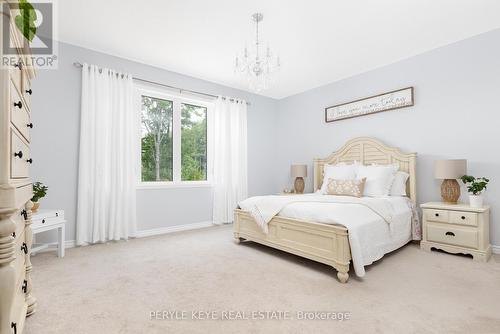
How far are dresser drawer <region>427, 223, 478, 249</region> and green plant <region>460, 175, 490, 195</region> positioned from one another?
43 centimetres

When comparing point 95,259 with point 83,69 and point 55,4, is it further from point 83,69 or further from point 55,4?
point 55,4

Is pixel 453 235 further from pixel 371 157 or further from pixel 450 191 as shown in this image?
pixel 371 157

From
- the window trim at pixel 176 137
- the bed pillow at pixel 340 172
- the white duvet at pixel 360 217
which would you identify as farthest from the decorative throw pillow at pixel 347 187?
the window trim at pixel 176 137

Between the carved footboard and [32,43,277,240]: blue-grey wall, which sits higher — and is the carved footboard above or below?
below

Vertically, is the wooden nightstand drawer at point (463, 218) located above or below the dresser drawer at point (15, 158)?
below

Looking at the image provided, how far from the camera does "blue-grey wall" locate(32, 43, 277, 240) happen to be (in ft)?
10.1

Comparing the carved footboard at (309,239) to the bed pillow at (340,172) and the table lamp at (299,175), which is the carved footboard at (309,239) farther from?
the table lamp at (299,175)

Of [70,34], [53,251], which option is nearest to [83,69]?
[70,34]

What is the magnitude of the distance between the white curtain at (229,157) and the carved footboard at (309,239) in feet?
4.52

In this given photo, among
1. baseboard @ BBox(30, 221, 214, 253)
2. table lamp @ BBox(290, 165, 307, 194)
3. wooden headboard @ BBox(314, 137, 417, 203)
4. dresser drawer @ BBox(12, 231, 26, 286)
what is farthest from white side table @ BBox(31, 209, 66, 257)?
wooden headboard @ BBox(314, 137, 417, 203)

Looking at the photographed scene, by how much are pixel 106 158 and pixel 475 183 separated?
4.54m

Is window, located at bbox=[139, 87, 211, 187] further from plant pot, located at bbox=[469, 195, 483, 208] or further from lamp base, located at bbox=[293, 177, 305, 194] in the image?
plant pot, located at bbox=[469, 195, 483, 208]

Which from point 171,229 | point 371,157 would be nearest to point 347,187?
point 371,157

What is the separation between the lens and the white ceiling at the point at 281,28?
2564mm
